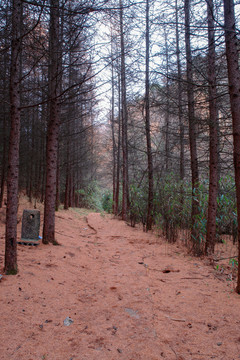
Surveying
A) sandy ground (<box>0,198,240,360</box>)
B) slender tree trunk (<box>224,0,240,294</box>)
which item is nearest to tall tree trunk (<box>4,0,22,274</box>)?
sandy ground (<box>0,198,240,360</box>)

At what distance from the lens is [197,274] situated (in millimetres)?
4215

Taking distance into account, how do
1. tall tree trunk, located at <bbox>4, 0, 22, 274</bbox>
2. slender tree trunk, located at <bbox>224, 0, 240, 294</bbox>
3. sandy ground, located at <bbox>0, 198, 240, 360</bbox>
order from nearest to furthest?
1. sandy ground, located at <bbox>0, 198, 240, 360</bbox>
2. slender tree trunk, located at <bbox>224, 0, 240, 294</bbox>
3. tall tree trunk, located at <bbox>4, 0, 22, 274</bbox>

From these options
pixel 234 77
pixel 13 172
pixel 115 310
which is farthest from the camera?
pixel 13 172

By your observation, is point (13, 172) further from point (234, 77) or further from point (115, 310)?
point (234, 77)

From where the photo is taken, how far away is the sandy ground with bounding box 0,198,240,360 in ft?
6.88

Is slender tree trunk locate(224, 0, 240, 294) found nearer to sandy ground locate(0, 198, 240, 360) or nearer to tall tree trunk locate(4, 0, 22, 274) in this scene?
sandy ground locate(0, 198, 240, 360)

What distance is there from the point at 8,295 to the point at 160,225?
5347mm

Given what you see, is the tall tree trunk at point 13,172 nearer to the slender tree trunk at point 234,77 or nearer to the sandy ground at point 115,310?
the sandy ground at point 115,310

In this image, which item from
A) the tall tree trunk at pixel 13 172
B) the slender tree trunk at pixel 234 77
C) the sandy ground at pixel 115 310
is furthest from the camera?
the tall tree trunk at pixel 13 172

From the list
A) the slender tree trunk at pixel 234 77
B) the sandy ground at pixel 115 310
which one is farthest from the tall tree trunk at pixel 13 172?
the slender tree trunk at pixel 234 77

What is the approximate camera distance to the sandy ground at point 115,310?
6.88ft

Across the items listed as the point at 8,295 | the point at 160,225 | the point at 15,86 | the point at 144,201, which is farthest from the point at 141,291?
the point at 144,201

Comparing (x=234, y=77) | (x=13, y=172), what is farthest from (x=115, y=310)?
(x=234, y=77)

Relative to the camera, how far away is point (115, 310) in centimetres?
287
